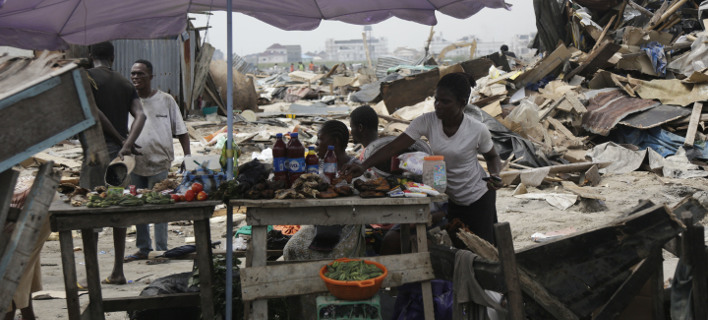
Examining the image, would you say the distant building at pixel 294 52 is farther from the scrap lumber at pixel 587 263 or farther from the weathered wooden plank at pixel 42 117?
the weathered wooden plank at pixel 42 117

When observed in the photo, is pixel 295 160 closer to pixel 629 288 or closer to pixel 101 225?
pixel 101 225

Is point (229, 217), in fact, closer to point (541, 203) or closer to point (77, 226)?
point (77, 226)

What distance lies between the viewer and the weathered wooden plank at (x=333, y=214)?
3.61 meters

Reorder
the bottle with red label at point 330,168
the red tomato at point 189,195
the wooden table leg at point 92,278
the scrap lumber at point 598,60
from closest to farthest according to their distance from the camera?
the red tomato at point 189,195
the wooden table leg at point 92,278
the bottle with red label at point 330,168
the scrap lumber at point 598,60

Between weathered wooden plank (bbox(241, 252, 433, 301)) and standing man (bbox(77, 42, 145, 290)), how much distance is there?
7.19 feet

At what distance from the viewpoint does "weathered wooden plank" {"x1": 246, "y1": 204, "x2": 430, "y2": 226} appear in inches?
142

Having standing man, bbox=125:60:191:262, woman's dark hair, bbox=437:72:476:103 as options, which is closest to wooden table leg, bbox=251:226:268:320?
woman's dark hair, bbox=437:72:476:103

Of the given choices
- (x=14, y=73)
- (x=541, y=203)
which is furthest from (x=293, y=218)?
(x=541, y=203)

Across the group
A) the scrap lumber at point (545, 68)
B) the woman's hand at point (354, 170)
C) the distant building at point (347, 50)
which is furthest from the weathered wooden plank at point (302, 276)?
the distant building at point (347, 50)

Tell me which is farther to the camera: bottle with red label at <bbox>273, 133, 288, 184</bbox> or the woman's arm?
the woman's arm

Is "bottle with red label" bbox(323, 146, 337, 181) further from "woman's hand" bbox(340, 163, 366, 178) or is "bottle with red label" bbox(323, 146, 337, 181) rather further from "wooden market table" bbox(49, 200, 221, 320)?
"wooden market table" bbox(49, 200, 221, 320)

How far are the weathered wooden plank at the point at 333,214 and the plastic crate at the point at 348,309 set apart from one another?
0.46 meters

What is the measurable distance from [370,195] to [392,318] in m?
0.98

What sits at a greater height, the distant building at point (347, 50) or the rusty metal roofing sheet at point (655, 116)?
the rusty metal roofing sheet at point (655, 116)
